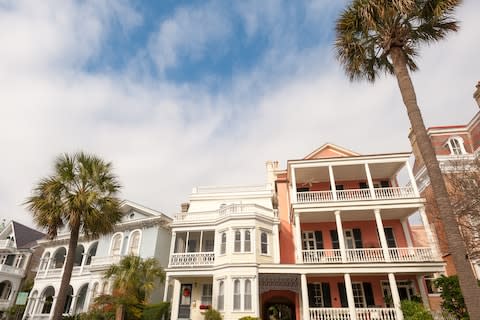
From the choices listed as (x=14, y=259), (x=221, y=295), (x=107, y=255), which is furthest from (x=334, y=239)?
(x=14, y=259)

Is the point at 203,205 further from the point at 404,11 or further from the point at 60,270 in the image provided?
the point at 404,11

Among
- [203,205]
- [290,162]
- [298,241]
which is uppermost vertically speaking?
[290,162]

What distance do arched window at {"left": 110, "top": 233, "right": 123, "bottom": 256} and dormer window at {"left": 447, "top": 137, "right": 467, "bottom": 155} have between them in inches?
1125

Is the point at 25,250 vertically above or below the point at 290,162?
below

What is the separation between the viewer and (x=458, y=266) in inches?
332

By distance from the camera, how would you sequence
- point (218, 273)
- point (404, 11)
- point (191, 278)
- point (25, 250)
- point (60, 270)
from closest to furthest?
point (404, 11), point (218, 273), point (191, 278), point (60, 270), point (25, 250)

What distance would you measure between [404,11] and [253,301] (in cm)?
1657

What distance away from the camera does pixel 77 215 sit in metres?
14.1

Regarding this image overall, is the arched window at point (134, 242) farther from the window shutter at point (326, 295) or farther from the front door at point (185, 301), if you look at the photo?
the window shutter at point (326, 295)

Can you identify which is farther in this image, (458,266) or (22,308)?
(22,308)

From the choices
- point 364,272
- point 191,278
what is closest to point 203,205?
point 191,278

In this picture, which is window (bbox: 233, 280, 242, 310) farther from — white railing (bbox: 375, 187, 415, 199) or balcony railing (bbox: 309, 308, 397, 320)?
white railing (bbox: 375, 187, 415, 199)

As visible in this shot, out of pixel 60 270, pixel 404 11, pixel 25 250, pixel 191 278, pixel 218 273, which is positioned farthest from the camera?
pixel 25 250

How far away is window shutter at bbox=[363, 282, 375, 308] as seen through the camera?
18312mm
